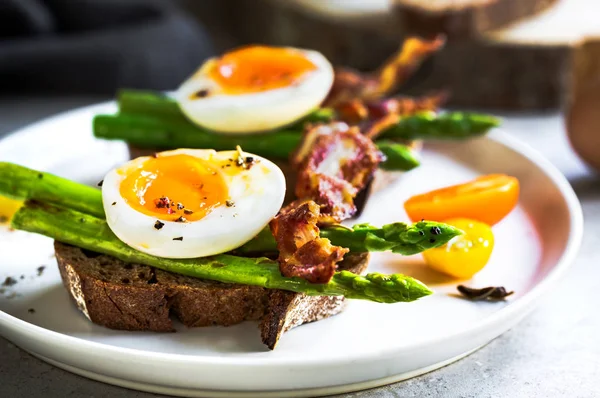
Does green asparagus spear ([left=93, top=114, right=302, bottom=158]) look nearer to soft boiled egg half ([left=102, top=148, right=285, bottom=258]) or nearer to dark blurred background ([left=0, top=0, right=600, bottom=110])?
soft boiled egg half ([left=102, top=148, right=285, bottom=258])

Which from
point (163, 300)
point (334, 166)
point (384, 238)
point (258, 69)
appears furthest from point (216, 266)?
point (258, 69)

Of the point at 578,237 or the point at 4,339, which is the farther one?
the point at 578,237

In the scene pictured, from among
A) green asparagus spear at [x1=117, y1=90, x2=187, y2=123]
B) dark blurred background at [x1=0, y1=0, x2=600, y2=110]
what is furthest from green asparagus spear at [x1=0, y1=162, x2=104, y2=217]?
dark blurred background at [x1=0, y1=0, x2=600, y2=110]

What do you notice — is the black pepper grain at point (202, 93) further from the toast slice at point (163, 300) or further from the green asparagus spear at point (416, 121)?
the toast slice at point (163, 300)

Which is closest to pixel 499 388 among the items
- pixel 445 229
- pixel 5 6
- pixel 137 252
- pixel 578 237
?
pixel 445 229

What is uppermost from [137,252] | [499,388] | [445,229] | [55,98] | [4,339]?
[445,229]

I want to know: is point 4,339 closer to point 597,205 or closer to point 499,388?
point 499,388

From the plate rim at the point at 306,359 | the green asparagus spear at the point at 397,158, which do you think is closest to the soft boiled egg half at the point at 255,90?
the green asparagus spear at the point at 397,158
